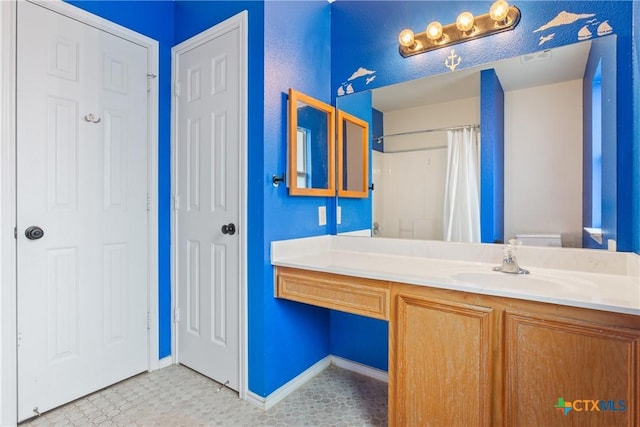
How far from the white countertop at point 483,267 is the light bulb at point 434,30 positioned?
3.70 feet

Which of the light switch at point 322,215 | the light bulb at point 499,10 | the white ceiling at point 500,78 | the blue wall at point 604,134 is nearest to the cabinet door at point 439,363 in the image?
the blue wall at point 604,134

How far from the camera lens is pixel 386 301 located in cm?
139

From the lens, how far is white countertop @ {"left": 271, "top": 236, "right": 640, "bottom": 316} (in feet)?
3.58

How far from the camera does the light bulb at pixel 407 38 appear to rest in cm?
179

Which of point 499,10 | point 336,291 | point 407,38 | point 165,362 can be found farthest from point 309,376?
point 499,10

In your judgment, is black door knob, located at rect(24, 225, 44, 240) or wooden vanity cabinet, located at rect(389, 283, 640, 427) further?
black door knob, located at rect(24, 225, 44, 240)

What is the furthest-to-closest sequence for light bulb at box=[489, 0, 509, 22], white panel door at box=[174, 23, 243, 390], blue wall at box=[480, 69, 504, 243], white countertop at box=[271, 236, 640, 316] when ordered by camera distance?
white panel door at box=[174, 23, 243, 390], blue wall at box=[480, 69, 504, 243], light bulb at box=[489, 0, 509, 22], white countertop at box=[271, 236, 640, 316]

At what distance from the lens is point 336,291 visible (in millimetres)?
1553

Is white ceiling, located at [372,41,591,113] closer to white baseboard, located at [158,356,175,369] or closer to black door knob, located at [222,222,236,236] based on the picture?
black door knob, located at [222,222,236,236]

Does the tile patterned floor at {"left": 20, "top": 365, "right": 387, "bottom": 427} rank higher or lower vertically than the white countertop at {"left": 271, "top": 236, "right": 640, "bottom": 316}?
lower

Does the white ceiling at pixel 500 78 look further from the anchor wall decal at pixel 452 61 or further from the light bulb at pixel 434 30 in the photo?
the light bulb at pixel 434 30

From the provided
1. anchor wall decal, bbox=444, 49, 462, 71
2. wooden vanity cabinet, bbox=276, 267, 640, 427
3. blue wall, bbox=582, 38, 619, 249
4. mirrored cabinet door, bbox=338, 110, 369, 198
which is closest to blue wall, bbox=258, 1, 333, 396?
mirrored cabinet door, bbox=338, 110, 369, 198

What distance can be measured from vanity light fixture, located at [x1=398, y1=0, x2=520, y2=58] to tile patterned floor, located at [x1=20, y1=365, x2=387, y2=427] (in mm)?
2012

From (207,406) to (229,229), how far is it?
37.8 inches
